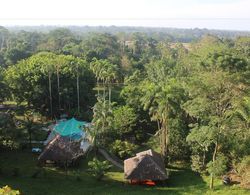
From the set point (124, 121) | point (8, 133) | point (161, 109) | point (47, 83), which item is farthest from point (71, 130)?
point (161, 109)

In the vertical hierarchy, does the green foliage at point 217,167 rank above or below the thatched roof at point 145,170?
above

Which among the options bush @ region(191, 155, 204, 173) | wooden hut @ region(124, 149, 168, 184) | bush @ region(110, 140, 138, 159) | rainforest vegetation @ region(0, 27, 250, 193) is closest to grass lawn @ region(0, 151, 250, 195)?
bush @ region(191, 155, 204, 173)

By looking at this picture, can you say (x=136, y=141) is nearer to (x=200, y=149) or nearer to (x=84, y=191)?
(x=200, y=149)

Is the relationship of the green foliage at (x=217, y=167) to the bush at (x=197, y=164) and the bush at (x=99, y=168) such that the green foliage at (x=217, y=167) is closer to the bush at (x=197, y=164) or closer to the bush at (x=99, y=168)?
the bush at (x=197, y=164)

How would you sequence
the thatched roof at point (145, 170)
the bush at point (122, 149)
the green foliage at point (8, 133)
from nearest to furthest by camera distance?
the thatched roof at point (145, 170), the green foliage at point (8, 133), the bush at point (122, 149)

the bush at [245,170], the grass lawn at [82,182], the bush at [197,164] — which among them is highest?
the bush at [245,170]

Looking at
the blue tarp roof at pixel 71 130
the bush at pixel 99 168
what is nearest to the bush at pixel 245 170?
the bush at pixel 99 168

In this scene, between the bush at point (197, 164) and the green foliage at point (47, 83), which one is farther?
the green foliage at point (47, 83)

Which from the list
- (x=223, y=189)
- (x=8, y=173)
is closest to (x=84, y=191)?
(x=8, y=173)

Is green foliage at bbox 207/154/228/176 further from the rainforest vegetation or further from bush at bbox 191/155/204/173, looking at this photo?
bush at bbox 191/155/204/173
